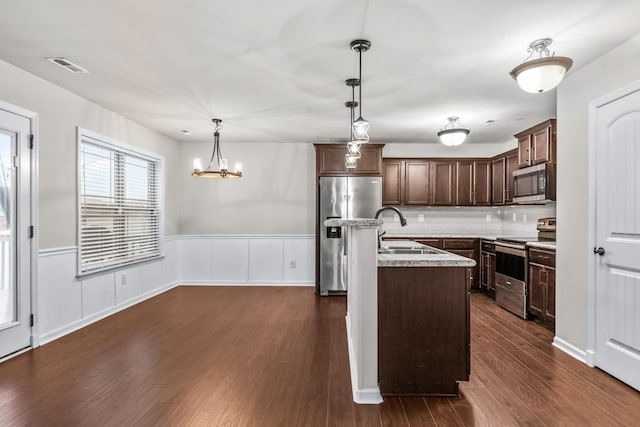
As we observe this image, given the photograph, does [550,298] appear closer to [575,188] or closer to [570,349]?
[570,349]

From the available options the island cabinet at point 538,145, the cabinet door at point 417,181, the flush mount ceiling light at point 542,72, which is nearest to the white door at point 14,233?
the flush mount ceiling light at point 542,72

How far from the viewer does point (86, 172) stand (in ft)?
13.1

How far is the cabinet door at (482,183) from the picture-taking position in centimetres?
587

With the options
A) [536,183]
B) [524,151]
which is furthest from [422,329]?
[524,151]

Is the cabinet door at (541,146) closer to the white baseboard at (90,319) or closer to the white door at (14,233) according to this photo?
the white door at (14,233)

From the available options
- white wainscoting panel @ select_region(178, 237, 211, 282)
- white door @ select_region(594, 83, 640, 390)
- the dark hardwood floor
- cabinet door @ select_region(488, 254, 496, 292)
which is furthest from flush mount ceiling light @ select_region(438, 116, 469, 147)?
white wainscoting panel @ select_region(178, 237, 211, 282)

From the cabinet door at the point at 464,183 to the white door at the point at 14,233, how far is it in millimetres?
5668

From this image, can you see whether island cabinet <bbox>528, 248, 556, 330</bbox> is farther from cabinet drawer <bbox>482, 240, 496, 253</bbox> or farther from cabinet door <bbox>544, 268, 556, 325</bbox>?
cabinet drawer <bbox>482, 240, 496, 253</bbox>

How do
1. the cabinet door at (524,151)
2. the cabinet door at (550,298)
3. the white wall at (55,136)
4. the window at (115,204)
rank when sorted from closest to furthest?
the white wall at (55,136) < the cabinet door at (550,298) < the window at (115,204) < the cabinet door at (524,151)

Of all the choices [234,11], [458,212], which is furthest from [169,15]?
[458,212]

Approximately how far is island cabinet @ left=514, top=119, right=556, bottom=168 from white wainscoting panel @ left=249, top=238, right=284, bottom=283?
388 centimetres

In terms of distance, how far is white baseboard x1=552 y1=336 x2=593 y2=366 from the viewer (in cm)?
289

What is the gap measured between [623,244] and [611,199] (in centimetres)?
35

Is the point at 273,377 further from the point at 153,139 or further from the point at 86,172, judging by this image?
the point at 153,139
